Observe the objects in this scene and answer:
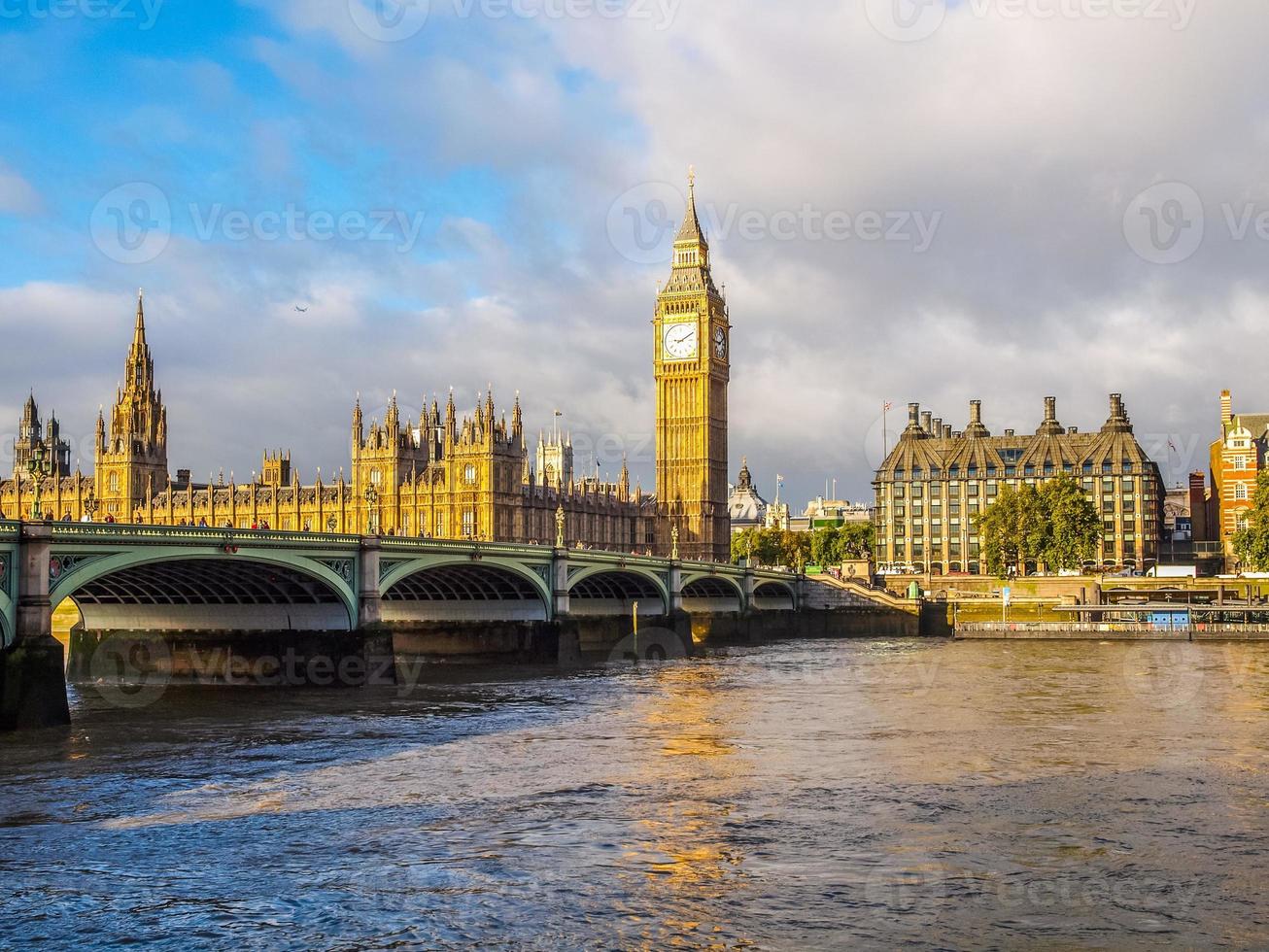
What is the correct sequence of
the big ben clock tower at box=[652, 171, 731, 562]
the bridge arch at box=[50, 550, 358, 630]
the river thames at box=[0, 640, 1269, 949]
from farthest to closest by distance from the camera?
the big ben clock tower at box=[652, 171, 731, 562], the bridge arch at box=[50, 550, 358, 630], the river thames at box=[0, 640, 1269, 949]

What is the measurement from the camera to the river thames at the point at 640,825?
62.1 ft

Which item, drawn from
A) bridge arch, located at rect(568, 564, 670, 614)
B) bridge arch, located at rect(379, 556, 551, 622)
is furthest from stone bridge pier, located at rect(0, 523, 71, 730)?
bridge arch, located at rect(568, 564, 670, 614)

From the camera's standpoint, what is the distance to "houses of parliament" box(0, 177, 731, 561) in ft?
348

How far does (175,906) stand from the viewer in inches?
781

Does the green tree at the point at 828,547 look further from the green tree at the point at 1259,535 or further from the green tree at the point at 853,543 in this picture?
the green tree at the point at 1259,535

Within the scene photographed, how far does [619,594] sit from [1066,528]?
150 ft

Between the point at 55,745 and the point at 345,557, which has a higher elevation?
the point at 345,557

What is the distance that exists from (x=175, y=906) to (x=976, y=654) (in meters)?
58.5

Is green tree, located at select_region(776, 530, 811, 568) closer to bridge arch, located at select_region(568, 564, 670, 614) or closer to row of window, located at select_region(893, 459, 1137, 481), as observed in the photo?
row of window, located at select_region(893, 459, 1137, 481)

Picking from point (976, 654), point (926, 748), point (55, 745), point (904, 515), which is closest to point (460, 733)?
point (55, 745)

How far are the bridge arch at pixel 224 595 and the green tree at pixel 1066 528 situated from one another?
74315 mm

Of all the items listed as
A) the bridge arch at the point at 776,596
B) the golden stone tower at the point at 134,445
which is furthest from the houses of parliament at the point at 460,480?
the bridge arch at the point at 776,596

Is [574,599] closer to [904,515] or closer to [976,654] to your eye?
[976,654]

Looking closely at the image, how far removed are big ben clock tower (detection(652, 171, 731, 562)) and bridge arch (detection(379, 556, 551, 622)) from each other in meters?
69.2
